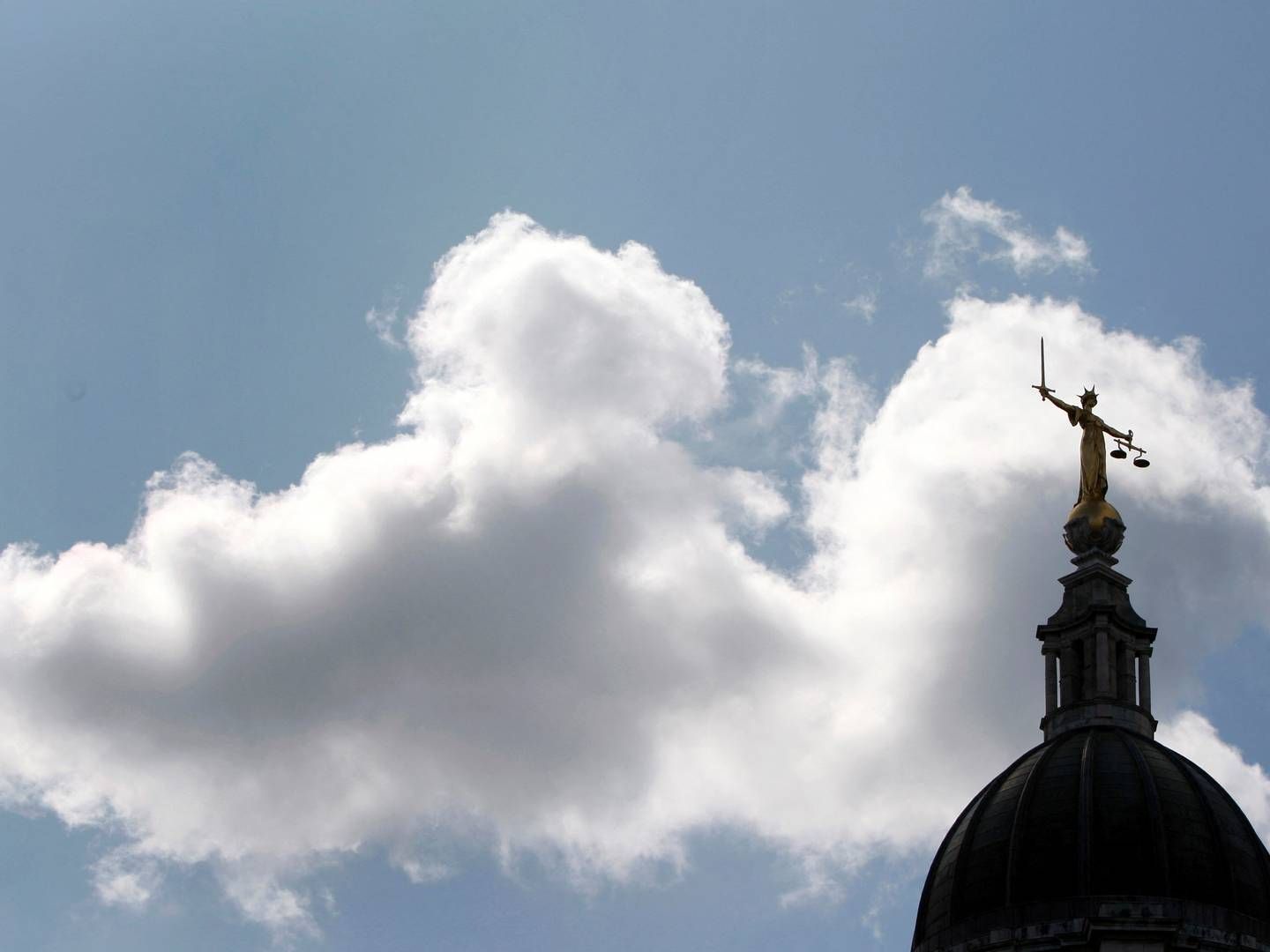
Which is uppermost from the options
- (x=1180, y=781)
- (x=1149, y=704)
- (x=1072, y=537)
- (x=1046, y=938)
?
(x=1072, y=537)

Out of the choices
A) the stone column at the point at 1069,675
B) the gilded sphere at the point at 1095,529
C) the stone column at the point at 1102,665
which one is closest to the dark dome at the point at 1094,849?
the stone column at the point at 1102,665

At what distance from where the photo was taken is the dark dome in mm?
87188

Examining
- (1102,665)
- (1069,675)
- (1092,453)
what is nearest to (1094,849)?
(1102,665)

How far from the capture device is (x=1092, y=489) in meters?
104

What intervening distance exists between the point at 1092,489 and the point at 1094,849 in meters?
20.7

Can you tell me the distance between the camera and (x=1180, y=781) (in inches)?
3575

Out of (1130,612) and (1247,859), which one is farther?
(1130,612)

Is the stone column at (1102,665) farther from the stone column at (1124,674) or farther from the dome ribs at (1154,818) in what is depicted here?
the dome ribs at (1154,818)

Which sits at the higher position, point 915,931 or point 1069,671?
point 1069,671

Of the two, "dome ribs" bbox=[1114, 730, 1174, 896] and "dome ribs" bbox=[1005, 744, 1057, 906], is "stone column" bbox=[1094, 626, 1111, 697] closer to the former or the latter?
"dome ribs" bbox=[1005, 744, 1057, 906]

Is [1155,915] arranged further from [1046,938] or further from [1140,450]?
[1140,450]

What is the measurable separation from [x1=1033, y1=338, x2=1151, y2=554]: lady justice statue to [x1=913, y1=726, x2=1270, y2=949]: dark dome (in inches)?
493

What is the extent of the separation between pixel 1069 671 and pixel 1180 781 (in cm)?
1032

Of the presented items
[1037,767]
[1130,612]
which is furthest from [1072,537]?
[1037,767]
